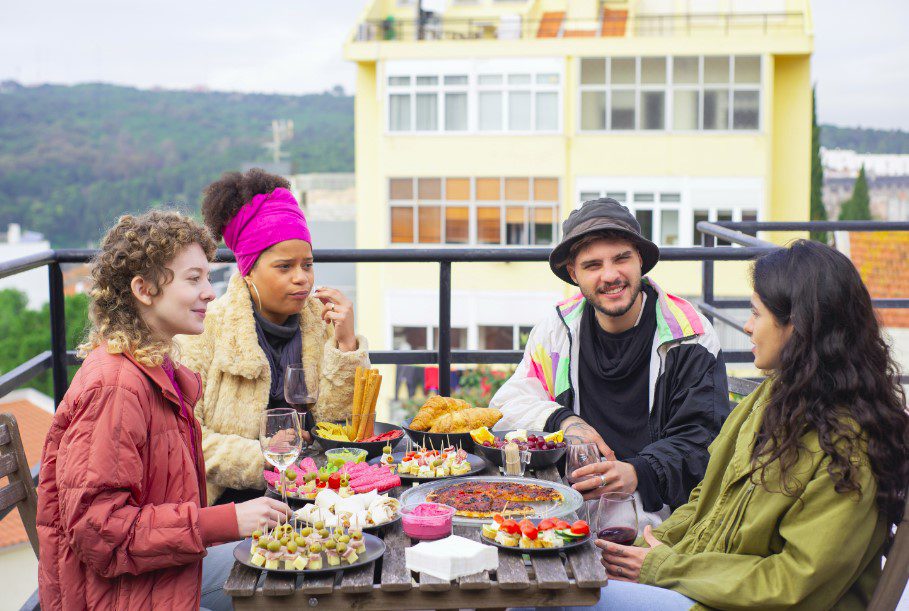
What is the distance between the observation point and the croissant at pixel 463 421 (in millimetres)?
2787

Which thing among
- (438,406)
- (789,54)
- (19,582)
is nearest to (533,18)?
(789,54)

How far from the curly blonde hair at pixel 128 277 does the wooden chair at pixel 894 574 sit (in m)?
1.50

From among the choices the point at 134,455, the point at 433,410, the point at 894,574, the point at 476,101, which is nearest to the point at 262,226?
the point at 433,410

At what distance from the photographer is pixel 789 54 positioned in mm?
36625

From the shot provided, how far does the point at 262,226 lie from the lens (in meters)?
2.96

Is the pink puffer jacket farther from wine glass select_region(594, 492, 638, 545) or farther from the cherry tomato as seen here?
wine glass select_region(594, 492, 638, 545)

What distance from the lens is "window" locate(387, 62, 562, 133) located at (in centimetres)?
3828

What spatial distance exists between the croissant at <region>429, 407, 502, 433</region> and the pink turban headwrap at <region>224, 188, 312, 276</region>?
2.32ft

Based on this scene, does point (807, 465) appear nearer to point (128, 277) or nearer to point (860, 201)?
point (128, 277)

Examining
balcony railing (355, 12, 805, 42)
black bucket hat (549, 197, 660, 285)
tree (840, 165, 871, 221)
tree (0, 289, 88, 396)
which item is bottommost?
tree (0, 289, 88, 396)

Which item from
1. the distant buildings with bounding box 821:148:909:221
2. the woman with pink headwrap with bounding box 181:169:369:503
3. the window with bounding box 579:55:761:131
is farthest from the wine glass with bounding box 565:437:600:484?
the distant buildings with bounding box 821:148:909:221

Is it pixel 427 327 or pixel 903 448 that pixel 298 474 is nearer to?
pixel 903 448

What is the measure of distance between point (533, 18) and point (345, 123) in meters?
17.5

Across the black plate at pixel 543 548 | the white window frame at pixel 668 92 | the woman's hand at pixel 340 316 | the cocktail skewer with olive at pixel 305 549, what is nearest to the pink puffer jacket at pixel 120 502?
the cocktail skewer with olive at pixel 305 549
